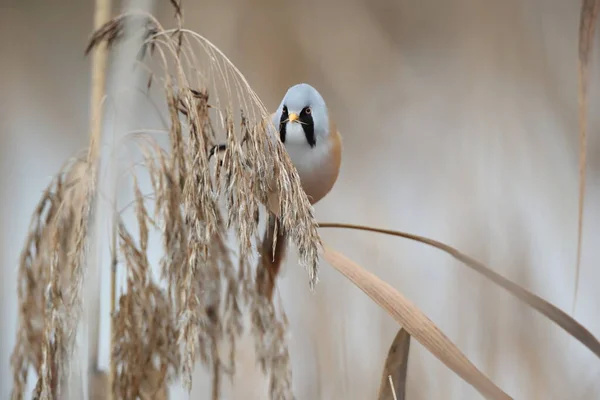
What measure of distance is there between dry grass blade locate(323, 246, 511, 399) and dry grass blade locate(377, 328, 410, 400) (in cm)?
4

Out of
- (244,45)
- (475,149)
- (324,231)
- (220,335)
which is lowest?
(220,335)

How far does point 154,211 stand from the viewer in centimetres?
64

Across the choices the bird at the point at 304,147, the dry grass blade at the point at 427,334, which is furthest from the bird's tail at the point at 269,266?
the dry grass blade at the point at 427,334

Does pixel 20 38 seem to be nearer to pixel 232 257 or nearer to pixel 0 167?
pixel 0 167

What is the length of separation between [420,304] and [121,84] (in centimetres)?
49

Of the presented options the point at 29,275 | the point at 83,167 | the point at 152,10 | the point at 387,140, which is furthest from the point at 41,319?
the point at 387,140

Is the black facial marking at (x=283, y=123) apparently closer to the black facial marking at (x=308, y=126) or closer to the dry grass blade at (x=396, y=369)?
the black facial marking at (x=308, y=126)

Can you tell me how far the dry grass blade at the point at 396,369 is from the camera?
58 centimetres

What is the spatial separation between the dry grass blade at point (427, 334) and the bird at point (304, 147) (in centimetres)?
11

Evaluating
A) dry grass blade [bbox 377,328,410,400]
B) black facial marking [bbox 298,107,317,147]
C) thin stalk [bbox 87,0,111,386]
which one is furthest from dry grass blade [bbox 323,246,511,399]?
thin stalk [bbox 87,0,111,386]

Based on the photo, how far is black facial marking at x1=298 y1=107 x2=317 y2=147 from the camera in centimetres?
60

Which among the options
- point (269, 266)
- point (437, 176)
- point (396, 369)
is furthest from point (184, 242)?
point (437, 176)

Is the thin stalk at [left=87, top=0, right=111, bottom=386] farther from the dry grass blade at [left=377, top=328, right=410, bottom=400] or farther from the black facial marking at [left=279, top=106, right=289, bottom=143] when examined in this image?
the dry grass blade at [left=377, top=328, right=410, bottom=400]

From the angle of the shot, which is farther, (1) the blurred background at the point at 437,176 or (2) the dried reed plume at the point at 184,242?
(1) the blurred background at the point at 437,176
